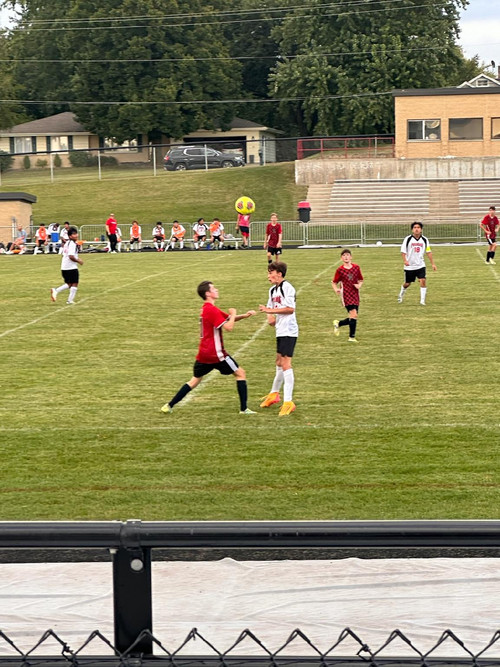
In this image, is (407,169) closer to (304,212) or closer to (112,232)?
(304,212)

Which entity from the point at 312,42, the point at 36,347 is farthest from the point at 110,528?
the point at 312,42

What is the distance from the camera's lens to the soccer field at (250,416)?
32.3 ft

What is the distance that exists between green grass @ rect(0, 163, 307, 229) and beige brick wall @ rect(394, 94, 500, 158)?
21.3 ft

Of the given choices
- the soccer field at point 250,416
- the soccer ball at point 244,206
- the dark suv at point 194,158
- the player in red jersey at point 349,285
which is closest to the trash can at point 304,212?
the soccer ball at point 244,206

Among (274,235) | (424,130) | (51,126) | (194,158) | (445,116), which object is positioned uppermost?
(51,126)

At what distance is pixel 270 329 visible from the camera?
2197 cm

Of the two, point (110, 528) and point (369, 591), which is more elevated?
point (110, 528)

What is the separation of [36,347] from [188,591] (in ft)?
45.5

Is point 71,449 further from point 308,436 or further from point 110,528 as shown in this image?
point 110,528

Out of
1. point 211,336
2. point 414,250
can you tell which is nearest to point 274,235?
point 414,250

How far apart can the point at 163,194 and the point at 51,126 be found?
27.4 metres

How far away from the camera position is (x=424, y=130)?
206ft

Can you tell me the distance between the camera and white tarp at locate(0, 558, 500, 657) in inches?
219

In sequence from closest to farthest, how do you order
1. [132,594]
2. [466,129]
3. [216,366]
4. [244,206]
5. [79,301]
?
[132,594]
[216,366]
[79,301]
[244,206]
[466,129]
